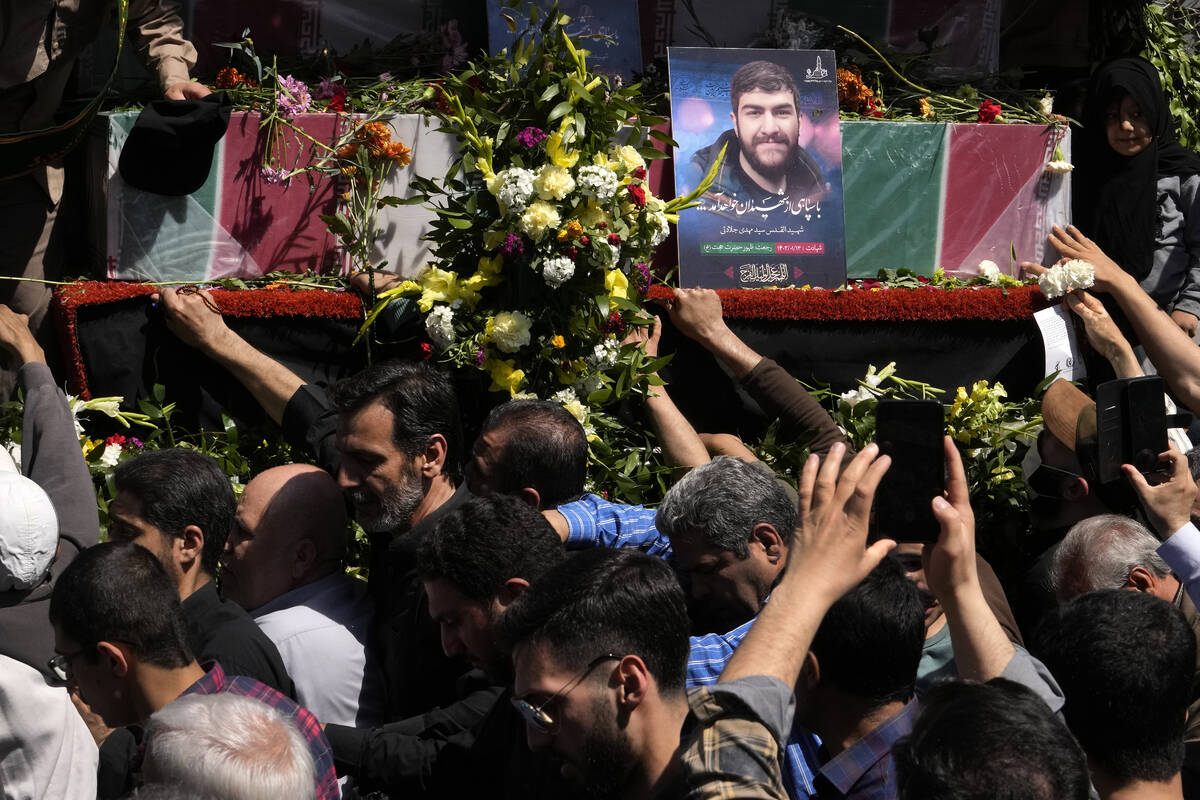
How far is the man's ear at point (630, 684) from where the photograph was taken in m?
2.15

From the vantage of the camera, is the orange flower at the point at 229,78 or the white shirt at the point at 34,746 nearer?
the white shirt at the point at 34,746

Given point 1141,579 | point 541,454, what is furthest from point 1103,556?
point 541,454

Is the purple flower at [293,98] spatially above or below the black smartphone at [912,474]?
above

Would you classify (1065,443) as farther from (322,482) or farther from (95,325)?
(95,325)

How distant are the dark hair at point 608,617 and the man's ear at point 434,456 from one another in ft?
4.62

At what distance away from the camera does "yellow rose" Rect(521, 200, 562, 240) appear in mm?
4184

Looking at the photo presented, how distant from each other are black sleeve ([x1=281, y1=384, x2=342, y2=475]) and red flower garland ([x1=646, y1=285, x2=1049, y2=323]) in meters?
1.23

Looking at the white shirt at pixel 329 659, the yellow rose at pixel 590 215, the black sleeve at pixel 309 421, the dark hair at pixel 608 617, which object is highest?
the yellow rose at pixel 590 215

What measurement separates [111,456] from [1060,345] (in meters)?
3.42

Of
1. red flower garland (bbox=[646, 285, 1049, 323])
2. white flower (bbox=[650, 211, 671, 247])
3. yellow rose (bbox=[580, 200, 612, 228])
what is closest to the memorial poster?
red flower garland (bbox=[646, 285, 1049, 323])

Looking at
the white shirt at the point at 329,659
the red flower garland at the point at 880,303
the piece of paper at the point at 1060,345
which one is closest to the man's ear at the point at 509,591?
the white shirt at the point at 329,659

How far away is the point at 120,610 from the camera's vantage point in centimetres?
264

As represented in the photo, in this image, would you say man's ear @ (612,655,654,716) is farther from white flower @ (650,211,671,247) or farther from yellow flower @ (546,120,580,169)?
white flower @ (650,211,671,247)

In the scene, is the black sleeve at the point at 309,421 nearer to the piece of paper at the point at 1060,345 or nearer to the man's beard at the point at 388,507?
the man's beard at the point at 388,507
